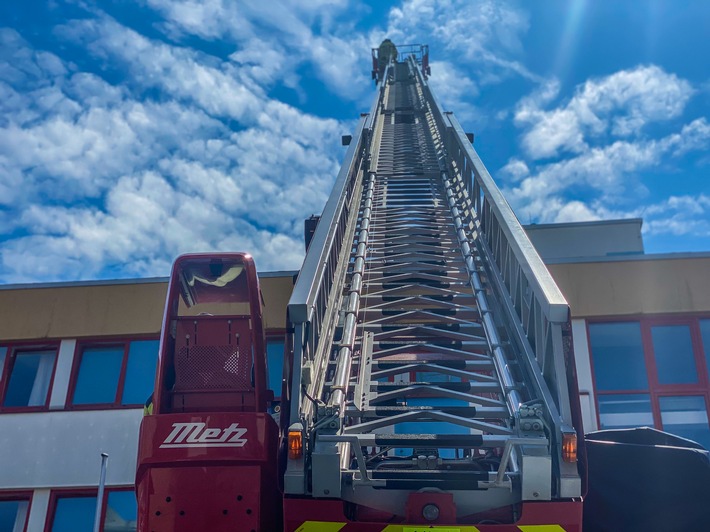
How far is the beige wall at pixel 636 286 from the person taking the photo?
9805mm

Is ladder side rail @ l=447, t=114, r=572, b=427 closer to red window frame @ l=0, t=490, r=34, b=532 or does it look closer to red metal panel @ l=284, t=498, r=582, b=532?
red metal panel @ l=284, t=498, r=582, b=532

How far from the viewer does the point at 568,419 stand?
348 cm

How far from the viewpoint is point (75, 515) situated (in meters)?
9.91

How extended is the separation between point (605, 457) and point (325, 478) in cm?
171

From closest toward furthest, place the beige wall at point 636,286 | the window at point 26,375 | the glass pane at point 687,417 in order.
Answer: the glass pane at point 687,417 → the beige wall at point 636,286 → the window at point 26,375

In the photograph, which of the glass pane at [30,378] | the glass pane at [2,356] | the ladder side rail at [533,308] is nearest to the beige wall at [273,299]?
the glass pane at [2,356]

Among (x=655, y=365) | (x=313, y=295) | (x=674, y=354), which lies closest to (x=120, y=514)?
(x=313, y=295)

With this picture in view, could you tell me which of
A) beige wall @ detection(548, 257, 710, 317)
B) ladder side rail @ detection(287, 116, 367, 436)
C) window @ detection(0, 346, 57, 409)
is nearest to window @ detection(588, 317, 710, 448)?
beige wall @ detection(548, 257, 710, 317)

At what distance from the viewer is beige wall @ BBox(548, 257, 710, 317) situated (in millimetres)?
9805

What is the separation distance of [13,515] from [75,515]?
3.23ft

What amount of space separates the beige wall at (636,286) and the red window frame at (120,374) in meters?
6.47

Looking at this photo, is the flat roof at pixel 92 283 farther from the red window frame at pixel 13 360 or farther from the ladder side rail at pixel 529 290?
the ladder side rail at pixel 529 290

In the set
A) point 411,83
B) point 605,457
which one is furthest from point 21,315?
point 411,83

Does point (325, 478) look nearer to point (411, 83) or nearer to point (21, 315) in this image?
point (21, 315)
